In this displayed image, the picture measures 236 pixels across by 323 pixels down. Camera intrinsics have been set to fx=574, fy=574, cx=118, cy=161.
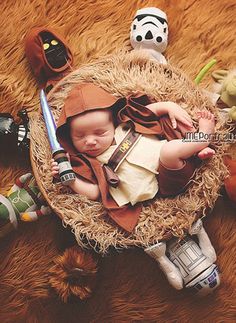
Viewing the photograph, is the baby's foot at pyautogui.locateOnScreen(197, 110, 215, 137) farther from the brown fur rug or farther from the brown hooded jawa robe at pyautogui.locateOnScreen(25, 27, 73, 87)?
the brown hooded jawa robe at pyautogui.locateOnScreen(25, 27, 73, 87)

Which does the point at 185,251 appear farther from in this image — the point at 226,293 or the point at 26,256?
the point at 26,256

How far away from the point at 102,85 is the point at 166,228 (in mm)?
375

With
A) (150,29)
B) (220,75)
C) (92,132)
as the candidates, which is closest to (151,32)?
(150,29)

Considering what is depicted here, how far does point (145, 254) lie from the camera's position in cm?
141

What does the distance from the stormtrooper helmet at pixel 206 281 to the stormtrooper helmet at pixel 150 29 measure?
1.85 feet

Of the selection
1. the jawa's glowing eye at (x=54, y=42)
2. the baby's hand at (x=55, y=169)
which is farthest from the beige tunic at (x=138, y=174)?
the jawa's glowing eye at (x=54, y=42)

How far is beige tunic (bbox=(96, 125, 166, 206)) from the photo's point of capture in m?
1.29

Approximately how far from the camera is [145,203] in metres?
1.32

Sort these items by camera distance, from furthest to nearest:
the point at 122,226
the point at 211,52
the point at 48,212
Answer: the point at 211,52 → the point at 48,212 → the point at 122,226

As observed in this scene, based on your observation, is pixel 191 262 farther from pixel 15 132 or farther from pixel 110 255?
pixel 15 132

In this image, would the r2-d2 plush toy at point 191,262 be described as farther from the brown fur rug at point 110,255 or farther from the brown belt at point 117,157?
the brown belt at point 117,157

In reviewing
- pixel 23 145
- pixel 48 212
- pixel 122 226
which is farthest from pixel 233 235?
pixel 23 145

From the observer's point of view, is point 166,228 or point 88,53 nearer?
point 166,228

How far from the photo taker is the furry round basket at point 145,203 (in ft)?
4.19
